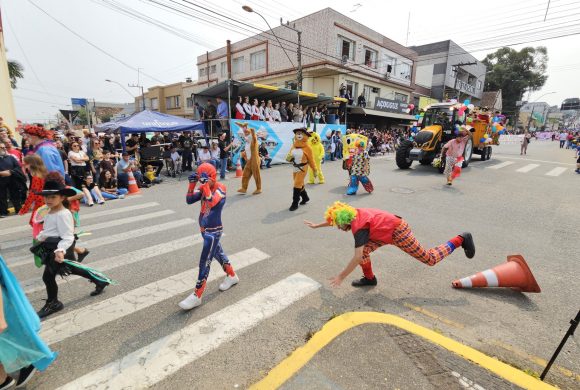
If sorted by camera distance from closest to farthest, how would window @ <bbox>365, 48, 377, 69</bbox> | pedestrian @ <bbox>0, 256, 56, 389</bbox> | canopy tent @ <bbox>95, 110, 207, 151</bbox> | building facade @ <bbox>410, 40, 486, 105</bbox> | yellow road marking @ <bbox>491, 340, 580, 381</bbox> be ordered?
pedestrian @ <bbox>0, 256, 56, 389</bbox> < yellow road marking @ <bbox>491, 340, 580, 381</bbox> < canopy tent @ <bbox>95, 110, 207, 151</bbox> < window @ <bbox>365, 48, 377, 69</bbox> < building facade @ <bbox>410, 40, 486, 105</bbox>

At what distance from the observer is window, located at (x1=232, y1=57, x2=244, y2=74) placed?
102 feet

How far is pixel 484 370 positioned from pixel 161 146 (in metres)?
13.6

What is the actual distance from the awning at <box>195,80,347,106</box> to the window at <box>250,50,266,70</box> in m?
12.7

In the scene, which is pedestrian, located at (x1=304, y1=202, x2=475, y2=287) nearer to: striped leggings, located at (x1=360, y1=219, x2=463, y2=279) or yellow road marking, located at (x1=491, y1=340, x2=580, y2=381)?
striped leggings, located at (x1=360, y1=219, x2=463, y2=279)

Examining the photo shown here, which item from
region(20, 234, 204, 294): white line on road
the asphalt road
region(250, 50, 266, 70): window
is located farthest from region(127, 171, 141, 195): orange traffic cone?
region(250, 50, 266, 70): window

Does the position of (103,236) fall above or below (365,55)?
below

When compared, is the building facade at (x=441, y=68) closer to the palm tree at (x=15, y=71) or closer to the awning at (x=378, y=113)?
the awning at (x=378, y=113)

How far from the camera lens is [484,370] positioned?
2406 mm

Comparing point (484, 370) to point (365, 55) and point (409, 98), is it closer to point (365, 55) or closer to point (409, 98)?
point (365, 55)

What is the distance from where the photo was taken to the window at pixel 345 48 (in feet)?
77.1

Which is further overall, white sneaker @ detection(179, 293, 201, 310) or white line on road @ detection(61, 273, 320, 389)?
white sneaker @ detection(179, 293, 201, 310)

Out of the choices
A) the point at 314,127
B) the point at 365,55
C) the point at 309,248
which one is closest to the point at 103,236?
the point at 309,248

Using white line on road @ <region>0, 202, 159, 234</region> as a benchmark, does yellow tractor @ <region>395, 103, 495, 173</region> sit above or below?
above

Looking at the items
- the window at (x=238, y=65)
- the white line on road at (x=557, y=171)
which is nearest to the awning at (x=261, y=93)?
the white line on road at (x=557, y=171)
